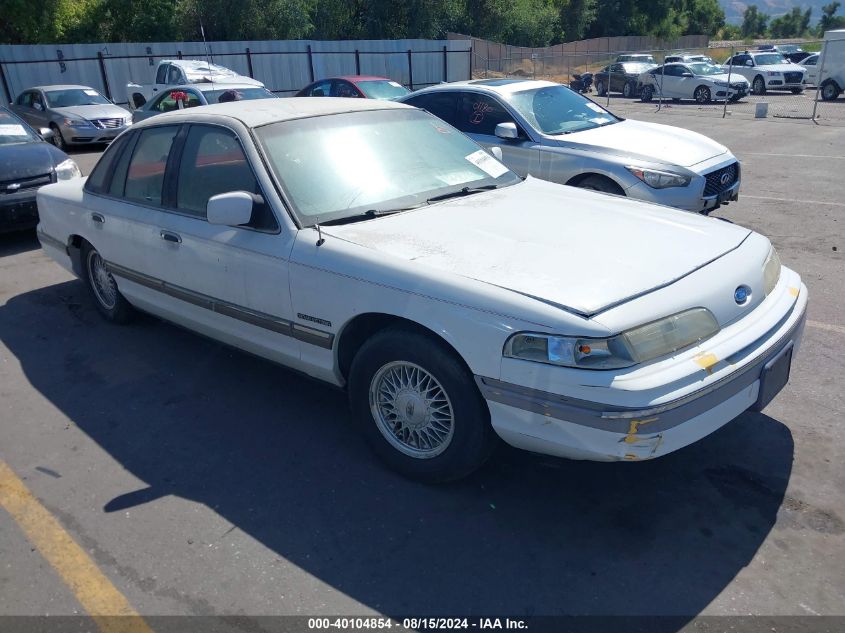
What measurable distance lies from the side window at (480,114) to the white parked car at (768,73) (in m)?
22.1

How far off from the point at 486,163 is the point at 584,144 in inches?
115

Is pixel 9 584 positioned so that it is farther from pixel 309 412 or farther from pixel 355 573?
pixel 309 412

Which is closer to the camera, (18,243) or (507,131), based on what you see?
(507,131)

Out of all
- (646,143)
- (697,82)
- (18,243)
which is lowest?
(697,82)

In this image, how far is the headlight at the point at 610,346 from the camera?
2.84 m

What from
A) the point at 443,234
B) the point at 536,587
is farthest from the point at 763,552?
the point at 443,234

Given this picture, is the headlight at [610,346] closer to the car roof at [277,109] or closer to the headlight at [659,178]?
the car roof at [277,109]

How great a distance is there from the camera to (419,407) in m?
3.41

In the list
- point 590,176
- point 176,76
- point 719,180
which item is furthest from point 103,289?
point 176,76

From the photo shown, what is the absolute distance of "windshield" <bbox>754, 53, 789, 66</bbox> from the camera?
27828 millimetres

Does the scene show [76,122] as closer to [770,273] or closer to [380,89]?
[380,89]

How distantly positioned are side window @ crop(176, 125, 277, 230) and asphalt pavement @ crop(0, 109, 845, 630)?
46.8 inches

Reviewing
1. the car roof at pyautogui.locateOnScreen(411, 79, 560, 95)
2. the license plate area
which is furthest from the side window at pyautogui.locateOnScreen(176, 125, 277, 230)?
the car roof at pyautogui.locateOnScreen(411, 79, 560, 95)

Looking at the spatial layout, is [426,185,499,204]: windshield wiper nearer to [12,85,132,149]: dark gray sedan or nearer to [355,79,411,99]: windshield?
[355,79,411,99]: windshield
